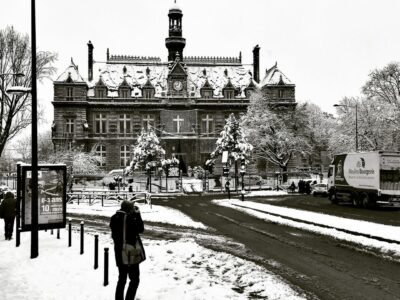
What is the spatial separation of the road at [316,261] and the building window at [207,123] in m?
53.7

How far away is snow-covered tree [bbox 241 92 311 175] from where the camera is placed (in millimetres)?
59531

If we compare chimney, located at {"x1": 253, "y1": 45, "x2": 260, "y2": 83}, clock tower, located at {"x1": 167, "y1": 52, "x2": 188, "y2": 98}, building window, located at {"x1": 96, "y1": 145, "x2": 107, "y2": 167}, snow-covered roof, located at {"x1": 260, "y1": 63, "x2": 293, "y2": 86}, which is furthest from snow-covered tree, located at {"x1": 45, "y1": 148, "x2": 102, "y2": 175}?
chimney, located at {"x1": 253, "y1": 45, "x2": 260, "y2": 83}

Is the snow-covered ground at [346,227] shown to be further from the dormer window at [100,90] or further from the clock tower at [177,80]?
the dormer window at [100,90]

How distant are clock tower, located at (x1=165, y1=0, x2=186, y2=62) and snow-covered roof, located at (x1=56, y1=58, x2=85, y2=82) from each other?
15.5 metres

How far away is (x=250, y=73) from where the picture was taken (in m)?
79.4

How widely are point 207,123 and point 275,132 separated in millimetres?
16094

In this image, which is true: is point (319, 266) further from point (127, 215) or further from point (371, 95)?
point (371, 95)

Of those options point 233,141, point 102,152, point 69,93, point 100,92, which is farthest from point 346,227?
point 100,92

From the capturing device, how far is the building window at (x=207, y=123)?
74.3 metres

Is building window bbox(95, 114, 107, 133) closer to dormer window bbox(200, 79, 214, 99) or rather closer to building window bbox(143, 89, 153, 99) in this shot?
building window bbox(143, 89, 153, 99)

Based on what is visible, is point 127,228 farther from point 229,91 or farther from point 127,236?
point 229,91

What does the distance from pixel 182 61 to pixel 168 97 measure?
28.1 ft

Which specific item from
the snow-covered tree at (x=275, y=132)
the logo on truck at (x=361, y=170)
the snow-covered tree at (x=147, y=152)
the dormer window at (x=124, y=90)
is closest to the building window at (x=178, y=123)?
the dormer window at (x=124, y=90)

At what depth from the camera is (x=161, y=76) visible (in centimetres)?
7762
